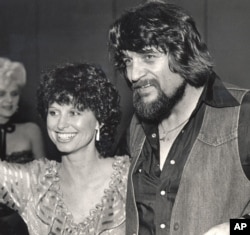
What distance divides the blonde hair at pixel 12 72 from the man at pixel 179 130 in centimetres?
154

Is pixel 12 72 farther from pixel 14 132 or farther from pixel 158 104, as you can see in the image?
pixel 158 104

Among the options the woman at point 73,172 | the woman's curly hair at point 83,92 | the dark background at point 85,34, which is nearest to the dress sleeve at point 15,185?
the woman at point 73,172

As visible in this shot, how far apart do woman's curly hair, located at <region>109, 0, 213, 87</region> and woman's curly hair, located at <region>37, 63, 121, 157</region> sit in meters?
0.14

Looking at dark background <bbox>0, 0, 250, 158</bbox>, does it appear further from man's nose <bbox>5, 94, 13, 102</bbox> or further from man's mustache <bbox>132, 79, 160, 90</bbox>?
man's mustache <bbox>132, 79, 160, 90</bbox>

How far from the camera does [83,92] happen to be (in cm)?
211

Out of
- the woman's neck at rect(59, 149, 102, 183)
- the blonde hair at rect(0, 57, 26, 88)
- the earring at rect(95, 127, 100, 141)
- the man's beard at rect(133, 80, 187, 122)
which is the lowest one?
the woman's neck at rect(59, 149, 102, 183)

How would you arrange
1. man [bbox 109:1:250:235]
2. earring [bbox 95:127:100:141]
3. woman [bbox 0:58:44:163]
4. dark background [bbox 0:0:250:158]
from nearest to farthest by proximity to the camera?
man [bbox 109:1:250:235]
earring [bbox 95:127:100:141]
woman [bbox 0:58:44:163]
dark background [bbox 0:0:250:158]

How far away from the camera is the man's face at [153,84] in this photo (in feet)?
6.27

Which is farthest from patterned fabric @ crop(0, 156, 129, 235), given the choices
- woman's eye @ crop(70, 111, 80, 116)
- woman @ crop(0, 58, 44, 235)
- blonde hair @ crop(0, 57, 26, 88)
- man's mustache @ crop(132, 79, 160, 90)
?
blonde hair @ crop(0, 57, 26, 88)

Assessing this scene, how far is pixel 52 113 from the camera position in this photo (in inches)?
83.4

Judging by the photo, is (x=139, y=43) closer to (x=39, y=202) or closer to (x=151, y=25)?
(x=151, y=25)

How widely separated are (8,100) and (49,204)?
1448 millimetres

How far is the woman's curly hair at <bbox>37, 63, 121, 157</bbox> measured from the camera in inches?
82.6

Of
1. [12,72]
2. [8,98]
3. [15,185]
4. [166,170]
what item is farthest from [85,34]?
[166,170]
